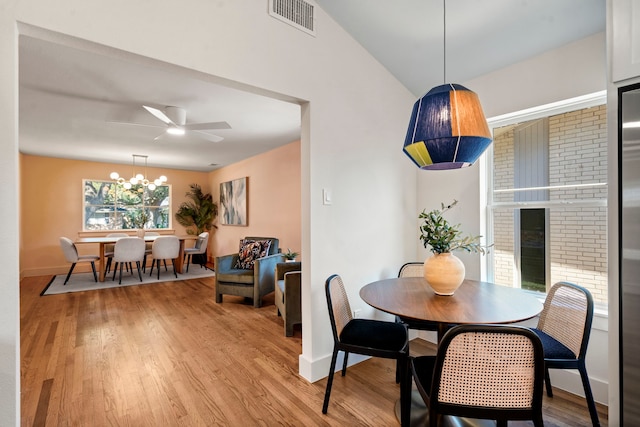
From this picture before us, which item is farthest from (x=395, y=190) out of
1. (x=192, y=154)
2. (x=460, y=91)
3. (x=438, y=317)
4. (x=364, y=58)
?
(x=192, y=154)

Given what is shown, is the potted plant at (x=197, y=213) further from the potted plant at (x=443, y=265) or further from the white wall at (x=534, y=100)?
the potted plant at (x=443, y=265)

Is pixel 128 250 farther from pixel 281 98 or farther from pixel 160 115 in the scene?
pixel 281 98

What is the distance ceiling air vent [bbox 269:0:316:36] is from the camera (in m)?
2.10

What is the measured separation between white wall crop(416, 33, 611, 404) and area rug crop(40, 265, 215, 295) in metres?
4.85

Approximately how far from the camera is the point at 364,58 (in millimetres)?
2672

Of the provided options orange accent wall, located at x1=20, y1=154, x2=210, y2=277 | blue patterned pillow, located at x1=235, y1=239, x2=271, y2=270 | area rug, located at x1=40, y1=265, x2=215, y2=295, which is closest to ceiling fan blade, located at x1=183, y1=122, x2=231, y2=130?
blue patterned pillow, located at x1=235, y1=239, x2=271, y2=270

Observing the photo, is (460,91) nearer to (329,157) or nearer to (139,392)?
(329,157)

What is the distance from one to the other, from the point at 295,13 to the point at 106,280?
5785 mm

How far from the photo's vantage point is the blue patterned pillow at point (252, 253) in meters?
4.57

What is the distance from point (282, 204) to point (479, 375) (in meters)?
4.23

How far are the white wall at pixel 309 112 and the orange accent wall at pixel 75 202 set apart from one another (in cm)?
228

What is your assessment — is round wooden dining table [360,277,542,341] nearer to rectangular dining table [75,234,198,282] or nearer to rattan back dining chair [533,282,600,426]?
rattan back dining chair [533,282,600,426]

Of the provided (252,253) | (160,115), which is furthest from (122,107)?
(252,253)

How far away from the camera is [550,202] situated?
7.58 ft
